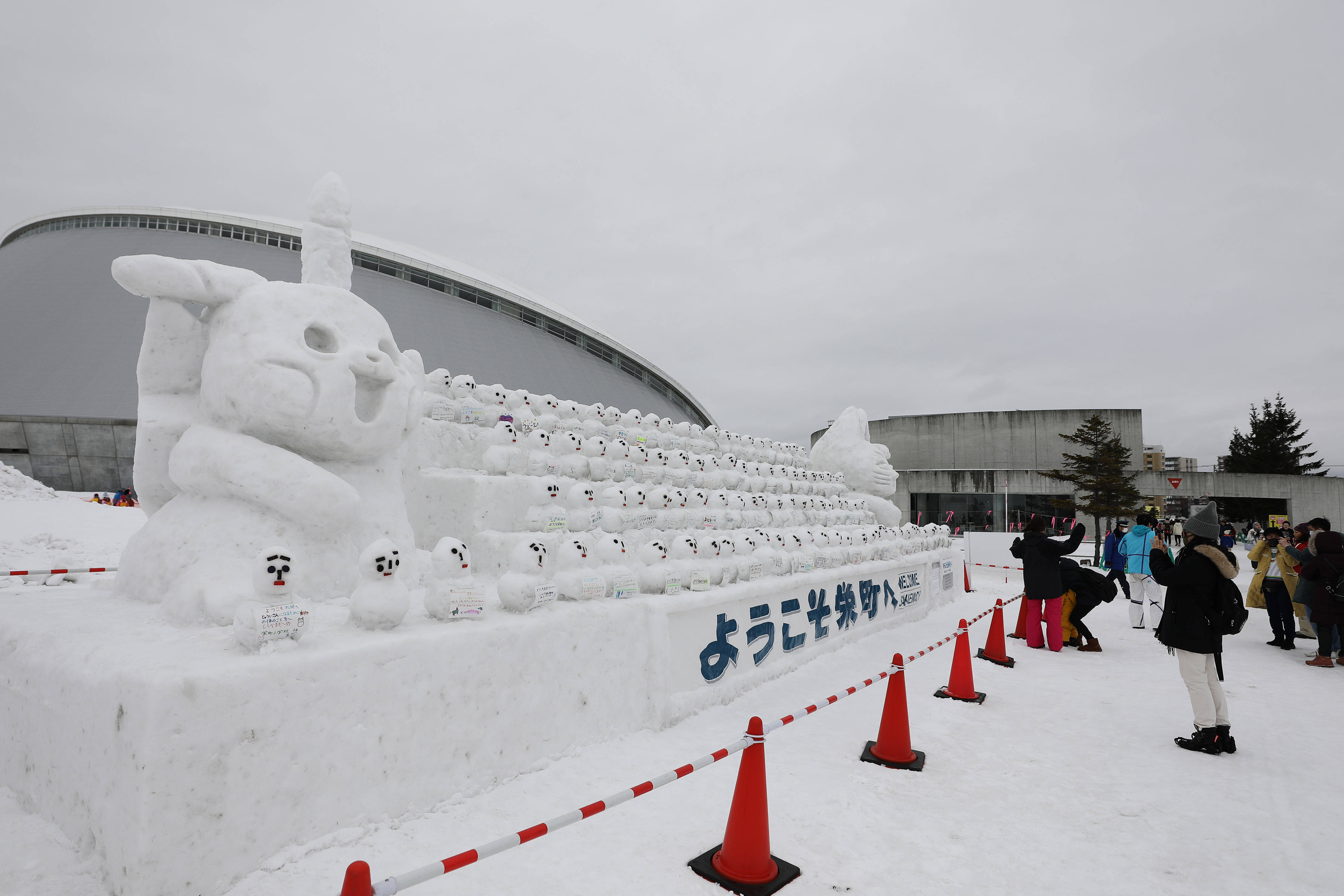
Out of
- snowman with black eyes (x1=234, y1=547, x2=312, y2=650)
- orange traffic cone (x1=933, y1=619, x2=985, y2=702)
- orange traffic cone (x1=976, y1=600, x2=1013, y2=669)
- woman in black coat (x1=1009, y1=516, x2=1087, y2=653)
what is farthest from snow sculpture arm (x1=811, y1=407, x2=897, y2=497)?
snowman with black eyes (x1=234, y1=547, x2=312, y2=650)

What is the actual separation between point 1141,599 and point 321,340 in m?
11.4

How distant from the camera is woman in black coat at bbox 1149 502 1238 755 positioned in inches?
177

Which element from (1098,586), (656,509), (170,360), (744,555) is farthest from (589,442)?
(1098,586)

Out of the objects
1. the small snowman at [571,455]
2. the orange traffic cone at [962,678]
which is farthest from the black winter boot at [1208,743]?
the small snowman at [571,455]

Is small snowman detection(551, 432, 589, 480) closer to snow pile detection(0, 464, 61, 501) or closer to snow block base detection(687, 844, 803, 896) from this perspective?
snow block base detection(687, 844, 803, 896)

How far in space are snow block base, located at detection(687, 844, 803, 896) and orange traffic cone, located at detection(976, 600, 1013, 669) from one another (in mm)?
5034

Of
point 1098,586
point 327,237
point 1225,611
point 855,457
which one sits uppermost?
point 327,237

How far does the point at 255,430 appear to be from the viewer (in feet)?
13.3

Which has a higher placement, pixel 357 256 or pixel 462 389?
pixel 357 256

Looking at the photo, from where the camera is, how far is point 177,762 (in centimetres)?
238

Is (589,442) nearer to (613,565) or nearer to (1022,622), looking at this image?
(613,565)

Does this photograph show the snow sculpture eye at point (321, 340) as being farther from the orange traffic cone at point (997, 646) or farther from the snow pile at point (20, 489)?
the snow pile at point (20, 489)

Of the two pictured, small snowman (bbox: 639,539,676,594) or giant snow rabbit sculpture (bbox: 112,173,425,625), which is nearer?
giant snow rabbit sculpture (bbox: 112,173,425,625)

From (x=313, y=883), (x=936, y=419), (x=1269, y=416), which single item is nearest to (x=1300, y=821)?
(x=313, y=883)
